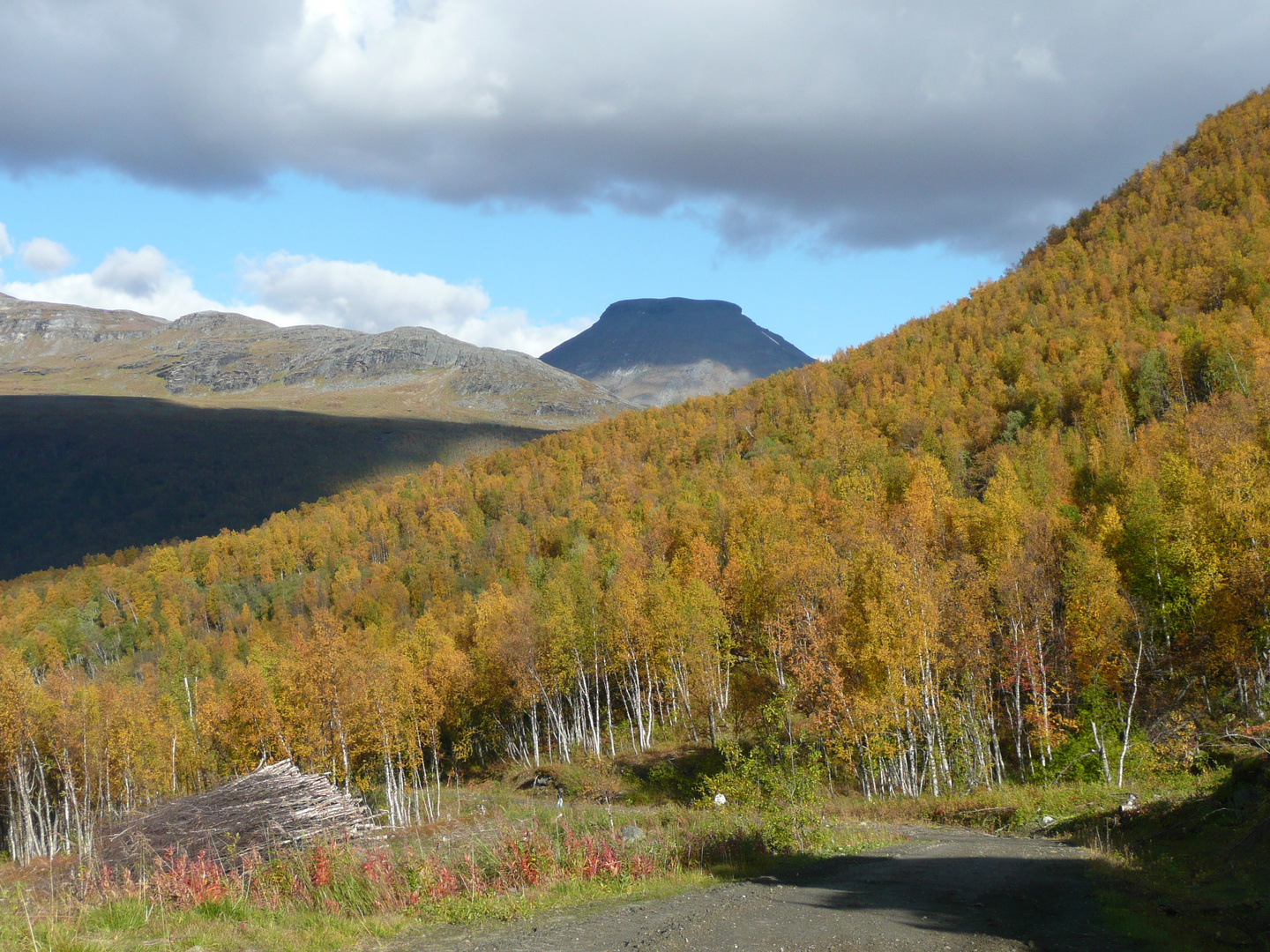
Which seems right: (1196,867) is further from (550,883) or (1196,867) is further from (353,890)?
(353,890)

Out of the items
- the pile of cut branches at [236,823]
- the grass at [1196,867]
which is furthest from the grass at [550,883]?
the pile of cut branches at [236,823]

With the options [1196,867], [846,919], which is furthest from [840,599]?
[846,919]

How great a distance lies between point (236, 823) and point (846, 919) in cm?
1591

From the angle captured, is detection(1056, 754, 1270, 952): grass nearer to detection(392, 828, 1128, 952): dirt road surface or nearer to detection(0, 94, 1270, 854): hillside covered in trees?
detection(392, 828, 1128, 952): dirt road surface

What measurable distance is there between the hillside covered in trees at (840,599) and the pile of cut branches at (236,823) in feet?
42.9

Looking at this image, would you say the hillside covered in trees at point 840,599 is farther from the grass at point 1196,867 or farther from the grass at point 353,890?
the grass at point 353,890

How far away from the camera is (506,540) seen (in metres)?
129

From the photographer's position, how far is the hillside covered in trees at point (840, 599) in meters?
41.6

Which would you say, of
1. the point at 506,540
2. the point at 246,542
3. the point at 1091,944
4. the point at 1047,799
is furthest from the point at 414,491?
the point at 1091,944

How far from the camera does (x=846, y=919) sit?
514 inches

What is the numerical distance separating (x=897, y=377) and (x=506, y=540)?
76.1m

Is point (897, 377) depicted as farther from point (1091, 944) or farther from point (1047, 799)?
point (1091, 944)

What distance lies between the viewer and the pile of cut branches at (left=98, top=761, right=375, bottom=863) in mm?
20172

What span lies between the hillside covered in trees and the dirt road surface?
7.95 m
